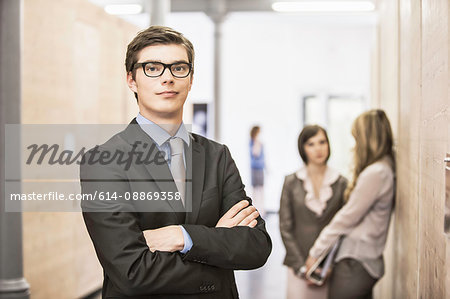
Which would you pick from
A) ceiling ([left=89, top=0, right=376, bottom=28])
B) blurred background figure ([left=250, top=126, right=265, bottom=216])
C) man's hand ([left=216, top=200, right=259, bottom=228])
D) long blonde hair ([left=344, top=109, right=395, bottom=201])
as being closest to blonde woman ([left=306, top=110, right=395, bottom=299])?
long blonde hair ([left=344, top=109, right=395, bottom=201])

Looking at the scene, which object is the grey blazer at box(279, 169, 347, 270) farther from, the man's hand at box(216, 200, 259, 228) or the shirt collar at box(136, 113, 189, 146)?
the shirt collar at box(136, 113, 189, 146)

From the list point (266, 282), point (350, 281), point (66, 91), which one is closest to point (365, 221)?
point (350, 281)

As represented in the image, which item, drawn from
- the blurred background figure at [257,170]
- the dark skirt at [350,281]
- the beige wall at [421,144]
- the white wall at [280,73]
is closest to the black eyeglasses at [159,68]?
the beige wall at [421,144]

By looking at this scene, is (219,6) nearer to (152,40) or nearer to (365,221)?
(365,221)

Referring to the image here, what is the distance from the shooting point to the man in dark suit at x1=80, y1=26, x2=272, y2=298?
201cm

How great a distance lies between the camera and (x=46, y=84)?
4.86 metres

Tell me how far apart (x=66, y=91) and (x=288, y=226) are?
2.28m

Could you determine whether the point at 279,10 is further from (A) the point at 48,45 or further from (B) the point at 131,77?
(B) the point at 131,77

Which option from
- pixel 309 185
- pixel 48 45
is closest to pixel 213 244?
pixel 309 185

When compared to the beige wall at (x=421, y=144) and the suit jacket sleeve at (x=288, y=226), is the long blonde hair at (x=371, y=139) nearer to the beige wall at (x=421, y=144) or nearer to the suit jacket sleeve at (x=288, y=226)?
the beige wall at (x=421, y=144)

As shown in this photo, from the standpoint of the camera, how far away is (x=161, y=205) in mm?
2068

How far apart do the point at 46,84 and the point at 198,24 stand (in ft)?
26.8

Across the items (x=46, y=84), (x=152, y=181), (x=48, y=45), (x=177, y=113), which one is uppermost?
(x=48, y=45)

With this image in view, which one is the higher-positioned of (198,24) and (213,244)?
(198,24)
